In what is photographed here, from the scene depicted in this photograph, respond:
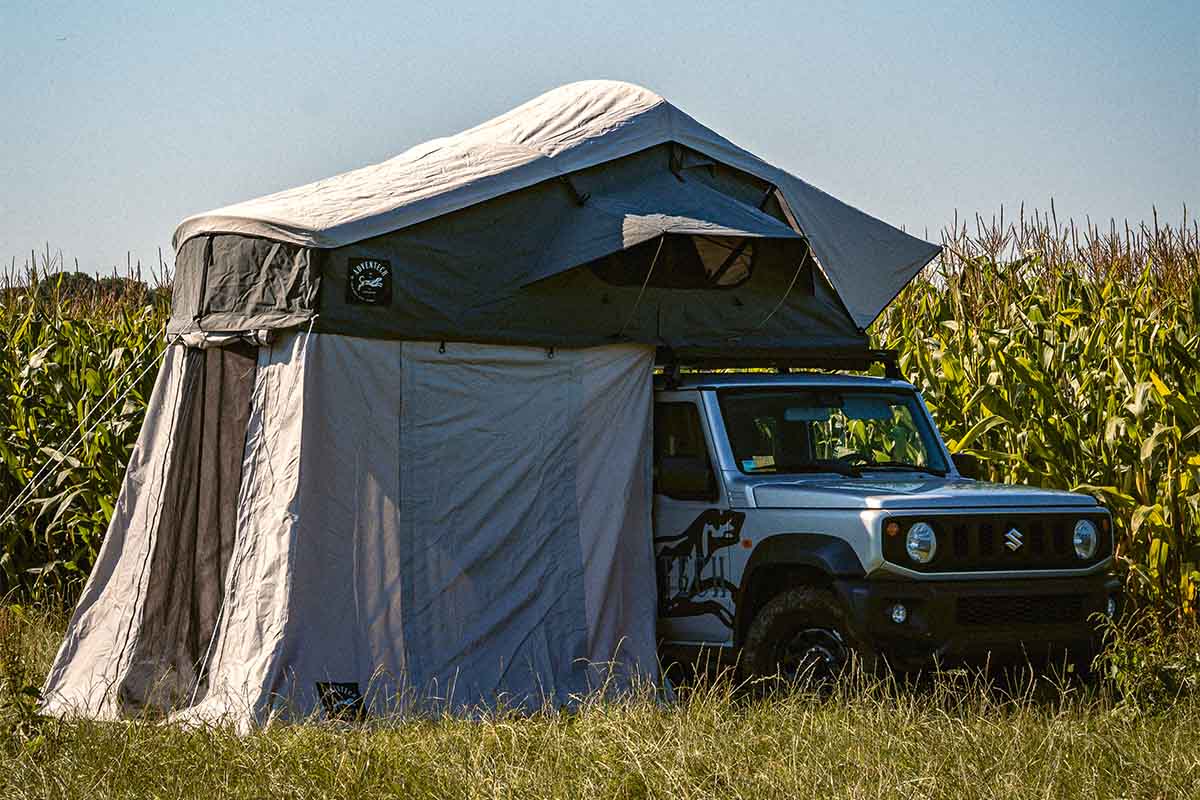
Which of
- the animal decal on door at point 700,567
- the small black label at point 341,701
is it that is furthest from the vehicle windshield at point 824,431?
the small black label at point 341,701

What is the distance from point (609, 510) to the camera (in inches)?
384

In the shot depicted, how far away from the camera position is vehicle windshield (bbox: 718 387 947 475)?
31.8ft

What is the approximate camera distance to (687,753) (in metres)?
6.82

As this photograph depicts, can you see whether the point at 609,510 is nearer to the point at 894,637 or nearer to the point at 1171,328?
the point at 894,637

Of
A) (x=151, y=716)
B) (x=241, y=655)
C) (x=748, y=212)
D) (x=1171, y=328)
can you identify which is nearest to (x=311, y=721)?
(x=241, y=655)

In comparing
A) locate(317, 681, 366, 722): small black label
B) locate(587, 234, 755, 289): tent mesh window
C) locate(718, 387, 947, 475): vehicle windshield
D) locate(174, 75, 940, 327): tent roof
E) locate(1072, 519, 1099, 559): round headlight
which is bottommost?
locate(317, 681, 366, 722): small black label

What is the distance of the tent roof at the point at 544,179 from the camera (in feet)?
30.4

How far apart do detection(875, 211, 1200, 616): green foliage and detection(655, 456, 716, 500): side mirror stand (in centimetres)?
243

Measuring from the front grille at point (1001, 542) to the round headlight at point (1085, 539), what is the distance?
0.03 meters

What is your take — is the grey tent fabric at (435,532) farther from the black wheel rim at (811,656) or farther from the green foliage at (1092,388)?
the green foliage at (1092,388)

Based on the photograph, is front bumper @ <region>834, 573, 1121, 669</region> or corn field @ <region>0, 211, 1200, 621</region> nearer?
front bumper @ <region>834, 573, 1121, 669</region>

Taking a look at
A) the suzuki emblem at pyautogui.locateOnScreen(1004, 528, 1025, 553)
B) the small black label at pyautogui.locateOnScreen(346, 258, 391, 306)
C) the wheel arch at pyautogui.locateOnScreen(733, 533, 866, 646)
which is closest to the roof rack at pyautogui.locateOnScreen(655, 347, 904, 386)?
the wheel arch at pyautogui.locateOnScreen(733, 533, 866, 646)

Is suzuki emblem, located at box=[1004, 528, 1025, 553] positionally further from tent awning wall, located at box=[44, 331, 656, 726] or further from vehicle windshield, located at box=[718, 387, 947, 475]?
tent awning wall, located at box=[44, 331, 656, 726]

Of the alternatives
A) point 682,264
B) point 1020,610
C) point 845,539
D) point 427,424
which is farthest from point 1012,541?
point 427,424
